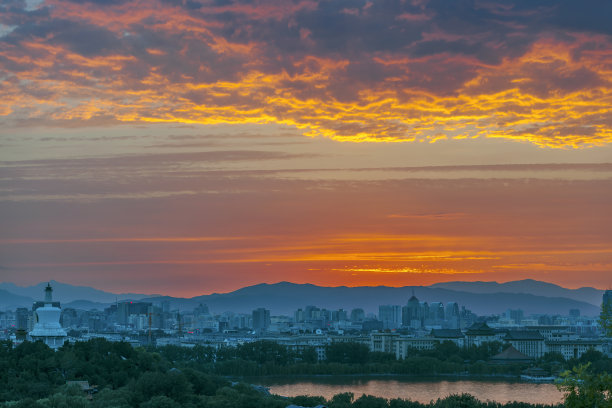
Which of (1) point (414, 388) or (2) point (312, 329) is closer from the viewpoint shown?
(1) point (414, 388)

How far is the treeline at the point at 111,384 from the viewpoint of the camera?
21.2 metres

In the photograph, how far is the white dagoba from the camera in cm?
2672

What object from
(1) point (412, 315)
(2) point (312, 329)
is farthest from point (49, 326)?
(1) point (412, 315)

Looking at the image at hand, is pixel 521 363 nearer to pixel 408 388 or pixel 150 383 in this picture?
pixel 408 388

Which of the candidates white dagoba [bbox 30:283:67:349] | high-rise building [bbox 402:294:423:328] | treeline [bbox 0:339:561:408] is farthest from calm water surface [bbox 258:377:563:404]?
high-rise building [bbox 402:294:423:328]

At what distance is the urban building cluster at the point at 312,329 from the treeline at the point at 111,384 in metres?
1.90

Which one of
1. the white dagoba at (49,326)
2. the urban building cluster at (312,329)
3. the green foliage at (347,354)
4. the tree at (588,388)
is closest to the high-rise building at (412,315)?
the urban building cluster at (312,329)

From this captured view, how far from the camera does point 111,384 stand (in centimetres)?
2478

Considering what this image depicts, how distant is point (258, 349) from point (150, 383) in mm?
33994

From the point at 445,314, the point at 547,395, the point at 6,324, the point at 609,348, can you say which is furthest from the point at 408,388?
the point at 445,314

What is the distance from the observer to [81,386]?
22.7 meters

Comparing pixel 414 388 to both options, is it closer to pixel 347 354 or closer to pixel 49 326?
pixel 347 354

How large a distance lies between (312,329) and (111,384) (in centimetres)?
8590

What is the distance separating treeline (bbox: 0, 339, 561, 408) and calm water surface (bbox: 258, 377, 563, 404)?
8.92 m
